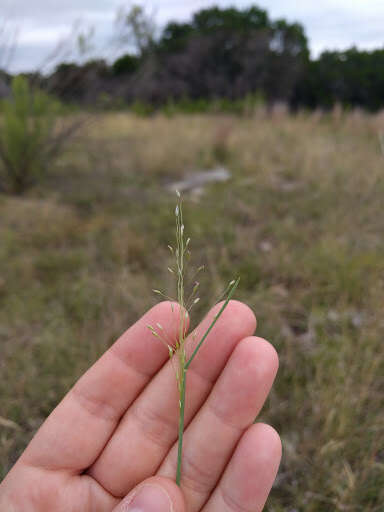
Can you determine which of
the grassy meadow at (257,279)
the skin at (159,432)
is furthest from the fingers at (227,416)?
the grassy meadow at (257,279)

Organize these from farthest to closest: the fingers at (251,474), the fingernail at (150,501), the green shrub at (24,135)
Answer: the green shrub at (24,135), the fingers at (251,474), the fingernail at (150,501)

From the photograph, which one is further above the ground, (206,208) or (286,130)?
(286,130)

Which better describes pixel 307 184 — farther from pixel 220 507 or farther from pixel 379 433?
pixel 220 507

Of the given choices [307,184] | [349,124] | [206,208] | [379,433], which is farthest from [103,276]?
[349,124]

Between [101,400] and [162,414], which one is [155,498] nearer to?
[162,414]

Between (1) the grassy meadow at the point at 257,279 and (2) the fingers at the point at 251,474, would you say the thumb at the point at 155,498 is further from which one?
(1) the grassy meadow at the point at 257,279

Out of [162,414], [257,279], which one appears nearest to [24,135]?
[257,279]

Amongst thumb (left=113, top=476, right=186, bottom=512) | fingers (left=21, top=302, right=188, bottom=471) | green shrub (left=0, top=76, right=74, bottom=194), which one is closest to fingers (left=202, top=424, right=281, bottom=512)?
thumb (left=113, top=476, right=186, bottom=512)
